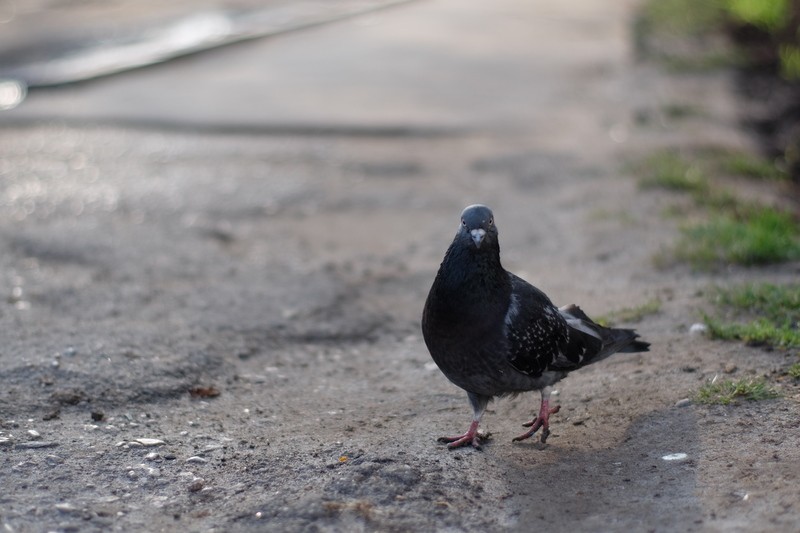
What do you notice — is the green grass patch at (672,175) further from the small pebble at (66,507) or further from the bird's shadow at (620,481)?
the small pebble at (66,507)

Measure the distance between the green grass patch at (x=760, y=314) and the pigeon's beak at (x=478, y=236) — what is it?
175 centimetres

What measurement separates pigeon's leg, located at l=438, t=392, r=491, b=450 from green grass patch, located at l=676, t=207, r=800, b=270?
8.73 ft

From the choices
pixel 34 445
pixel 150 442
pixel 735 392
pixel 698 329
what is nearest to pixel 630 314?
pixel 698 329

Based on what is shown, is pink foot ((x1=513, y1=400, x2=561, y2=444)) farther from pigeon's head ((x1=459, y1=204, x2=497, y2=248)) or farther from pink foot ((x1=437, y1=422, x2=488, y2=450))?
pigeon's head ((x1=459, y1=204, x2=497, y2=248))

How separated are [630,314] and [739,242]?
4.46ft

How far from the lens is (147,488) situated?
425 centimetres

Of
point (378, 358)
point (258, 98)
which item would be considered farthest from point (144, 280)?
point (258, 98)

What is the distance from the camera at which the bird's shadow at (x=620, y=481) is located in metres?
3.89

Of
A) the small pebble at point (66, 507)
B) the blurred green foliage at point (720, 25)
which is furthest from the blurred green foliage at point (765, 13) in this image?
the small pebble at point (66, 507)

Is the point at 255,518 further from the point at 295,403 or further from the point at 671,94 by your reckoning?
the point at 671,94

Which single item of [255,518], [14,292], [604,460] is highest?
[14,292]

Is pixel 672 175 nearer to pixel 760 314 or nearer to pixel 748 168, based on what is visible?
pixel 748 168

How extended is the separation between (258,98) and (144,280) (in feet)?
17.4

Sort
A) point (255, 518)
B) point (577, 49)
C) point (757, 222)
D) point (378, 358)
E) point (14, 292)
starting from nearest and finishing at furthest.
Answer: point (255, 518) < point (378, 358) < point (14, 292) < point (757, 222) < point (577, 49)
